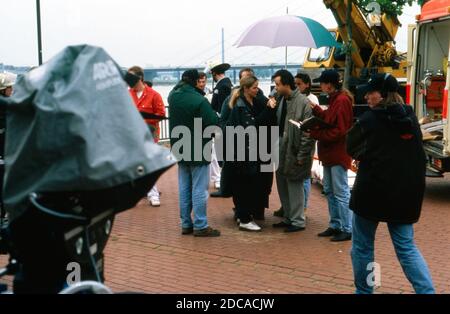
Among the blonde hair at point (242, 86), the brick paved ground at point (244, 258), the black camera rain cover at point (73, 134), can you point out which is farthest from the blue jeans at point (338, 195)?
the black camera rain cover at point (73, 134)

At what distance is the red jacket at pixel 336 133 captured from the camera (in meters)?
7.20

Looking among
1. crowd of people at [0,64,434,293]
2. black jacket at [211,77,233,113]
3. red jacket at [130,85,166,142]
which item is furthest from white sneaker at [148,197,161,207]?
black jacket at [211,77,233,113]

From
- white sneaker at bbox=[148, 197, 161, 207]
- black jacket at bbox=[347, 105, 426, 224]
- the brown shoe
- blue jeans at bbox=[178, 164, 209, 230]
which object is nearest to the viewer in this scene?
black jacket at bbox=[347, 105, 426, 224]

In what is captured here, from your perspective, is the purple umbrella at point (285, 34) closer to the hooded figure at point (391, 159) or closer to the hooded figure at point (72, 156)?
the hooded figure at point (391, 159)

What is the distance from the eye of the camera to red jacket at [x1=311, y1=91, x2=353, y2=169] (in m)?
7.20

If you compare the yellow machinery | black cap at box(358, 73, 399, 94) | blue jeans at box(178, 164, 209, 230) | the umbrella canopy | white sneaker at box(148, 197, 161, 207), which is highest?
the umbrella canopy

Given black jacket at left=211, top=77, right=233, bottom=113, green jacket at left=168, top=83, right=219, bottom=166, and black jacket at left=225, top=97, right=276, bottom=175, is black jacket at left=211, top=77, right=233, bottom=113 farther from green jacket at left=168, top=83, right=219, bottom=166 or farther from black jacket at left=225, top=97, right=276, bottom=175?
green jacket at left=168, top=83, right=219, bottom=166

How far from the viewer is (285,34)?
10.3 m

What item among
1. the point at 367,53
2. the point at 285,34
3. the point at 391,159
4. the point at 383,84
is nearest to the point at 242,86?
the point at 285,34

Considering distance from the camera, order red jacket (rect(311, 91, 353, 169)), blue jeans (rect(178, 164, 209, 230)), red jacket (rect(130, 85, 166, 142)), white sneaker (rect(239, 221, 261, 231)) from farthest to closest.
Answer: red jacket (rect(130, 85, 166, 142)), white sneaker (rect(239, 221, 261, 231)), blue jeans (rect(178, 164, 209, 230)), red jacket (rect(311, 91, 353, 169))

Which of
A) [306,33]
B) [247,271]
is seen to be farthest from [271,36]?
[247,271]

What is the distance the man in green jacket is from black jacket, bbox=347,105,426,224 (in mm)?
2779
